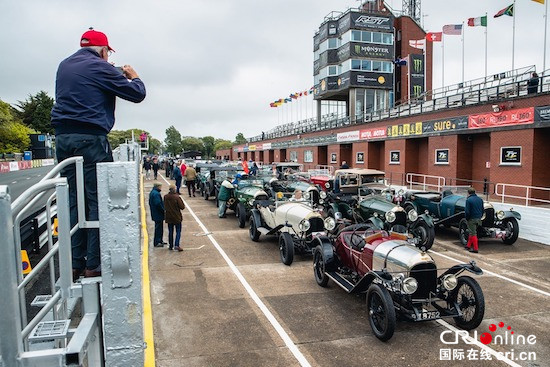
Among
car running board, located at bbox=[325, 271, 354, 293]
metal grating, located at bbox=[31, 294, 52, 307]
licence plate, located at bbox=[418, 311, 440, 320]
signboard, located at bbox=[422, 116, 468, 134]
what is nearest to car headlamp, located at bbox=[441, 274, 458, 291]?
licence plate, located at bbox=[418, 311, 440, 320]

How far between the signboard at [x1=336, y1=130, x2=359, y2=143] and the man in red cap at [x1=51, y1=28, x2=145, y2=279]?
3073cm

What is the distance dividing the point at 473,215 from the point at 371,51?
109 ft

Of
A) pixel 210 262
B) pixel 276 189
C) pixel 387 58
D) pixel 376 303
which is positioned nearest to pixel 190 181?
pixel 276 189

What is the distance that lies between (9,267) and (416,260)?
5874mm

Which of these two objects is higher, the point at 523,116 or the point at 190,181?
the point at 523,116

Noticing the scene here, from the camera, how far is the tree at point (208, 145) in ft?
433

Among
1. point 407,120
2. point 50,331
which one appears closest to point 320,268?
point 50,331

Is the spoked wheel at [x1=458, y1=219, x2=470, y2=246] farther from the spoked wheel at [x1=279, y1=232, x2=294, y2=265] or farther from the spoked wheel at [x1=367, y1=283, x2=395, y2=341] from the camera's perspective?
the spoked wheel at [x1=367, y1=283, x2=395, y2=341]

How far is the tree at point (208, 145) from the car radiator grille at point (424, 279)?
396 feet

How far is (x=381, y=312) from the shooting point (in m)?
6.08

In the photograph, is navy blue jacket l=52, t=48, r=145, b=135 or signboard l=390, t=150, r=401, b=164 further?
signboard l=390, t=150, r=401, b=164

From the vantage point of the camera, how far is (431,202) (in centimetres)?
1394

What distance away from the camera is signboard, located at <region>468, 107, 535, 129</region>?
1680 cm

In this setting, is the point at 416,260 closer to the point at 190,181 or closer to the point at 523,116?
the point at 523,116
